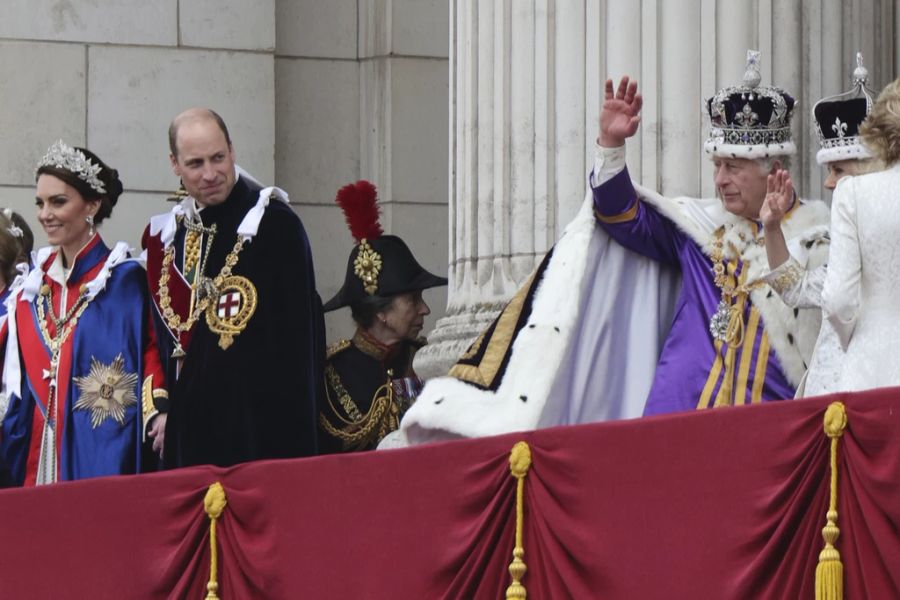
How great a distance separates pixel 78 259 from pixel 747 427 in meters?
3.67

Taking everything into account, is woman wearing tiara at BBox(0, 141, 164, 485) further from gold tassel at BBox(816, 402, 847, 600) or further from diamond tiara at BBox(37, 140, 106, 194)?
gold tassel at BBox(816, 402, 847, 600)

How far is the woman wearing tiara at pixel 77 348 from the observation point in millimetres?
9562

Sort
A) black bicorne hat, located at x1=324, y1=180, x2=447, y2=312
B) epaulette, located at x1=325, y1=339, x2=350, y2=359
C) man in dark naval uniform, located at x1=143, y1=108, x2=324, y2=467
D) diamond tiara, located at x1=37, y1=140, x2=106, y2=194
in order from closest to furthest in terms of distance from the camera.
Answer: man in dark naval uniform, located at x1=143, y1=108, x2=324, y2=467 → diamond tiara, located at x1=37, y1=140, x2=106, y2=194 → epaulette, located at x1=325, y1=339, x2=350, y2=359 → black bicorne hat, located at x1=324, y1=180, x2=447, y2=312

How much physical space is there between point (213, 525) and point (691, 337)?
57.8 inches

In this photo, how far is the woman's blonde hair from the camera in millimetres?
7078

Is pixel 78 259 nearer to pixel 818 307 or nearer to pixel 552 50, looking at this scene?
pixel 552 50

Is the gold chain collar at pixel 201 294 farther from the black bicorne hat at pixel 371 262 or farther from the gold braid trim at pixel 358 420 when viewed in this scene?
the black bicorne hat at pixel 371 262

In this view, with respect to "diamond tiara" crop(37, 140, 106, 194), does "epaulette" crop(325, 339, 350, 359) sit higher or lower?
lower

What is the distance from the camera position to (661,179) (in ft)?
30.6

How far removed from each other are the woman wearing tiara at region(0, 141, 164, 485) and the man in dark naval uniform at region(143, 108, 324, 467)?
16 centimetres

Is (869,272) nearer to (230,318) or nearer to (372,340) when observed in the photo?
(230,318)

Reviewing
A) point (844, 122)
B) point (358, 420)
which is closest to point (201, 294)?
point (358, 420)

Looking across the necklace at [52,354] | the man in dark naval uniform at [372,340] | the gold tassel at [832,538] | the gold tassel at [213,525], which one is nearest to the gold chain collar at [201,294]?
the necklace at [52,354]

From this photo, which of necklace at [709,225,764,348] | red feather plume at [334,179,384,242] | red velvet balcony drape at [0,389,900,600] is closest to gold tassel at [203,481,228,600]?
red velvet balcony drape at [0,389,900,600]
